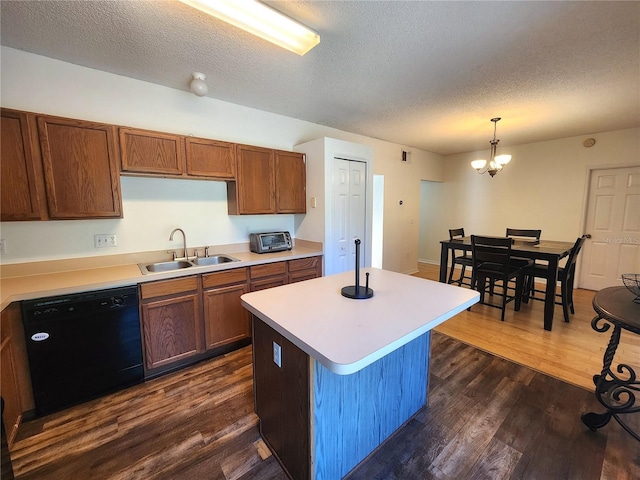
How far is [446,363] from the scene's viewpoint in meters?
2.40

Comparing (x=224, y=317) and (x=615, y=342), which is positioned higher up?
(x=615, y=342)

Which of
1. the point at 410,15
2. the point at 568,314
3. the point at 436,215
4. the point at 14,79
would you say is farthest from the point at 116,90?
the point at 436,215

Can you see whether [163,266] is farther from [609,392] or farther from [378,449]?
[609,392]

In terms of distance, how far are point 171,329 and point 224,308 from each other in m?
0.44

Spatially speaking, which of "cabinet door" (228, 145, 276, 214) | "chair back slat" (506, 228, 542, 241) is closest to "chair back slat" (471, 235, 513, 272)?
"chair back slat" (506, 228, 542, 241)

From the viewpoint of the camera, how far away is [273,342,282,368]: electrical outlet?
51.9 inches

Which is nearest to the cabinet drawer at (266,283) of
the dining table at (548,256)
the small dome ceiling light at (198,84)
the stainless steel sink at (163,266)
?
A: the stainless steel sink at (163,266)

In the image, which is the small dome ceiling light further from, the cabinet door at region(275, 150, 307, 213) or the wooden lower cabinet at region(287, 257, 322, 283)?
the wooden lower cabinet at region(287, 257, 322, 283)

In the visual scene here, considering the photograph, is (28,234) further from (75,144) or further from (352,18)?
(352,18)

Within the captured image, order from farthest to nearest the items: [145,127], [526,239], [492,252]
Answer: [526,239], [492,252], [145,127]

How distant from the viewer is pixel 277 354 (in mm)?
1339

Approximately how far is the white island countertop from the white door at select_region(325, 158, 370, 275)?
1.42m

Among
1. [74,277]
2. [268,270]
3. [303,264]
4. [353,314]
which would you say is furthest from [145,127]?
[353,314]

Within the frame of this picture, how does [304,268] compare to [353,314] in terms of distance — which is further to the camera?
[304,268]
